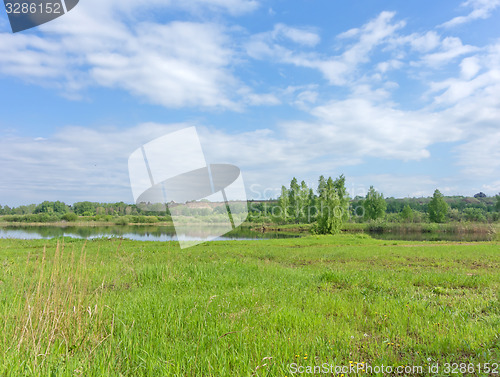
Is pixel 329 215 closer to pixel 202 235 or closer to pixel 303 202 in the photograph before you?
pixel 202 235

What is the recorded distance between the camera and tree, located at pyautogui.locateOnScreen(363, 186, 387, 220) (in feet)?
266

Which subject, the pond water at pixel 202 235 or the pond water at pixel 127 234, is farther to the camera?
the pond water at pixel 202 235

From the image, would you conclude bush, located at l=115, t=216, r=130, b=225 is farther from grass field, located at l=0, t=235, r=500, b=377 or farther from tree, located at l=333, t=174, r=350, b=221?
grass field, located at l=0, t=235, r=500, b=377

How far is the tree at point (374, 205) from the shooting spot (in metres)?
81.1

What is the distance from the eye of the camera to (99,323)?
14.0ft

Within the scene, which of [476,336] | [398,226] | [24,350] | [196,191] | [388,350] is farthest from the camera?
[398,226]

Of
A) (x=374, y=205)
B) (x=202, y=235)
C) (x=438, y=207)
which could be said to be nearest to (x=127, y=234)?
(x=202, y=235)

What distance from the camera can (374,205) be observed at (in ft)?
271

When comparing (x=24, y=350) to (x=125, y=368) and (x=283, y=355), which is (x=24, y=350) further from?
(x=283, y=355)

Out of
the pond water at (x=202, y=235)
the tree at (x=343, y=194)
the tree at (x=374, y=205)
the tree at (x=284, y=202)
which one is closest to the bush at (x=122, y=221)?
the pond water at (x=202, y=235)

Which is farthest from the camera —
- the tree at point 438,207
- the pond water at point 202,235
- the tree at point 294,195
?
the tree at point 294,195

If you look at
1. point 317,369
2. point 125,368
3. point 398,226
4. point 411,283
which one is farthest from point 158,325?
point 398,226

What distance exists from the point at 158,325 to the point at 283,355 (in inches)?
85.3

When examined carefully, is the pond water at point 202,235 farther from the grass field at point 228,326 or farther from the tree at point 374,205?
the tree at point 374,205
